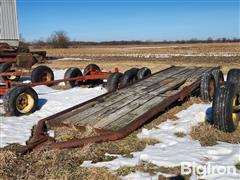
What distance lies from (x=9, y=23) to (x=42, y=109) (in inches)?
555

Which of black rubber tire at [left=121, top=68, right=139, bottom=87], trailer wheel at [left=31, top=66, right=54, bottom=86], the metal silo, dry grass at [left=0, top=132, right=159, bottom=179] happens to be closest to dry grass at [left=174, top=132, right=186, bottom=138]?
dry grass at [left=0, top=132, right=159, bottom=179]

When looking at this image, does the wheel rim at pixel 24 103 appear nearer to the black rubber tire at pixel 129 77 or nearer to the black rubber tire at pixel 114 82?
A: the black rubber tire at pixel 114 82

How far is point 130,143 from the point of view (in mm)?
4922

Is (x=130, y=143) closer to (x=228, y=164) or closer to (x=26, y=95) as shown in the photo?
(x=228, y=164)

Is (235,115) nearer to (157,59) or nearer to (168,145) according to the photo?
(168,145)

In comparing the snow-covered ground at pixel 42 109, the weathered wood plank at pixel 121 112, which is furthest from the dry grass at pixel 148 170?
the snow-covered ground at pixel 42 109

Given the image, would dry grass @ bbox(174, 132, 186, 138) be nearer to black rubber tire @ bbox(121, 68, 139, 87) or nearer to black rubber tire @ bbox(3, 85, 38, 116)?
black rubber tire @ bbox(3, 85, 38, 116)

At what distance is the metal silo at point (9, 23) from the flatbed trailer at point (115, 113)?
1413 cm

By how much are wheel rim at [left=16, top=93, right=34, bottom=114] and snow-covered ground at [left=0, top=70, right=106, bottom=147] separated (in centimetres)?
21

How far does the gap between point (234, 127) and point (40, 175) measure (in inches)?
128

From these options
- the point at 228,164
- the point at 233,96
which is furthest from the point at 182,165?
the point at 233,96

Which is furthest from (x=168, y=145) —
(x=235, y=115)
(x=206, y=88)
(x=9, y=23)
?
(x=9, y=23)

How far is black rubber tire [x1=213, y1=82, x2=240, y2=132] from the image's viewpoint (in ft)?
16.9

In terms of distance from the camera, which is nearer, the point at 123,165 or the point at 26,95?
the point at 123,165
